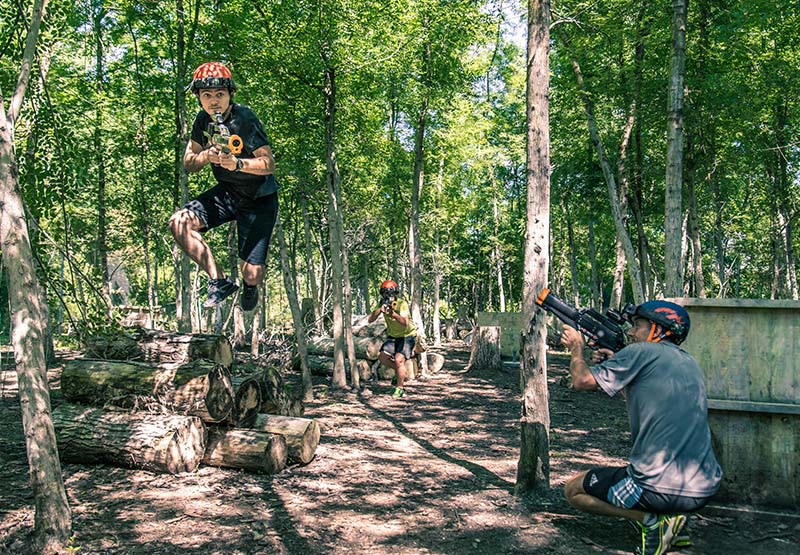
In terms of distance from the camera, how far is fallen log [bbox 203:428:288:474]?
6449 millimetres

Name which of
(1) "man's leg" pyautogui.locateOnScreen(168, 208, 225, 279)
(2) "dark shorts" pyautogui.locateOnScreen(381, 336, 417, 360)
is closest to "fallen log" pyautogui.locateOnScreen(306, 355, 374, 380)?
(2) "dark shorts" pyautogui.locateOnScreen(381, 336, 417, 360)

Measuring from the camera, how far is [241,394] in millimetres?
7074

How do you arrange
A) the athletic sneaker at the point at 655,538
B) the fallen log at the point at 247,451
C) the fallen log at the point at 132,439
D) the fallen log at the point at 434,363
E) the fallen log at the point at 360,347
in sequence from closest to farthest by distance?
the athletic sneaker at the point at 655,538 < the fallen log at the point at 132,439 < the fallen log at the point at 247,451 < the fallen log at the point at 360,347 < the fallen log at the point at 434,363

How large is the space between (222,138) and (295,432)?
376 cm

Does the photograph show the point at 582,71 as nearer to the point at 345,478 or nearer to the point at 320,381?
the point at 320,381

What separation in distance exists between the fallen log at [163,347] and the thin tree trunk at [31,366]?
3.14m

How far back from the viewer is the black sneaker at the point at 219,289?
5199 millimetres

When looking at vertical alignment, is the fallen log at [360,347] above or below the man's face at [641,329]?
below

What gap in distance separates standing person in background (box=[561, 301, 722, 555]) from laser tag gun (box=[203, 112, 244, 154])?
311 centimetres

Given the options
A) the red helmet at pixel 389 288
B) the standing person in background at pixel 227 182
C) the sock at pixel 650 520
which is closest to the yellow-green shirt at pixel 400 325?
the red helmet at pixel 389 288

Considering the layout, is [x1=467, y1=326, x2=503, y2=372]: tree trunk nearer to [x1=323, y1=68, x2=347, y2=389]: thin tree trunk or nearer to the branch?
[x1=323, y1=68, x2=347, y2=389]: thin tree trunk

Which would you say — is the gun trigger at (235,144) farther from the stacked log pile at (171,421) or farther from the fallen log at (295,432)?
the fallen log at (295,432)

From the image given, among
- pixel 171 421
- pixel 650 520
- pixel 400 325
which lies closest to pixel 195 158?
pixel 171 421

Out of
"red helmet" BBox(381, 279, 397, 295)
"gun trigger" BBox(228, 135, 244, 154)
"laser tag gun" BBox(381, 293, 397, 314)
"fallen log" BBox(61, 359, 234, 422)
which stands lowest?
"fallen log" BBox(61, 359, 234, 422)
